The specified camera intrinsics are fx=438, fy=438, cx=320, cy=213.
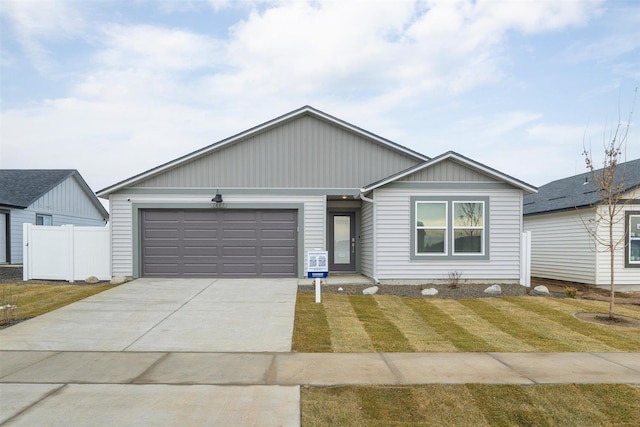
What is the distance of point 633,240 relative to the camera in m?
14.8

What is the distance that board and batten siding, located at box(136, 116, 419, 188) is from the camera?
1472 centimetres

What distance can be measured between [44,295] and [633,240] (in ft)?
59.5

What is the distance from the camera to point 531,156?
2038 cm

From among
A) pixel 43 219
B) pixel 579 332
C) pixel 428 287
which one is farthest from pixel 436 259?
pixel 43 219

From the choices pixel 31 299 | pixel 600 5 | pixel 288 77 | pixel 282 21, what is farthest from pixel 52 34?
pixel 600 5

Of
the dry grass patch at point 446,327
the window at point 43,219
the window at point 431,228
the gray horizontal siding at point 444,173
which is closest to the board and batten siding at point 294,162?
the gray horizontal siding at point 444,173

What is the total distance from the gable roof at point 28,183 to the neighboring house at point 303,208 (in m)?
10.5

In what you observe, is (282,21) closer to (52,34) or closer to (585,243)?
(52,34)

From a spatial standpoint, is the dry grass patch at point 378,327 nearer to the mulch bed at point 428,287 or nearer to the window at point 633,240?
the mulch bed at point 428,287

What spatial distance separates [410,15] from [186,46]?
757cm

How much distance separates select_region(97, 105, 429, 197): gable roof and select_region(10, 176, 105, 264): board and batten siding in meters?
10.2

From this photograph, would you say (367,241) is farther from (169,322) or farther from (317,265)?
(169,322)

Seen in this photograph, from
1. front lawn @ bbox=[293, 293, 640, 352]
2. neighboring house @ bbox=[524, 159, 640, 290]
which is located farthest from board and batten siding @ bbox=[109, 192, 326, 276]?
neighboring house @ bbox=[524, 159, 640, 290]

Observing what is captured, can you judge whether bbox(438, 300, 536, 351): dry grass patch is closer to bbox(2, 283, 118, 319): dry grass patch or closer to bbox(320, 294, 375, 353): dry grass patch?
bbox(320, 294, 375, 353): dry grass patch
